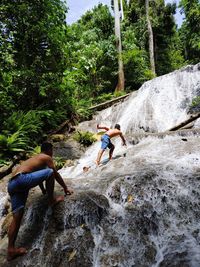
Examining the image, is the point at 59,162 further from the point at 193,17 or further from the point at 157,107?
the point at 193,17

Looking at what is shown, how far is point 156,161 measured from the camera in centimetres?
775

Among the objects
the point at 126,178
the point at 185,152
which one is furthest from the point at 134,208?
the point at 185,152

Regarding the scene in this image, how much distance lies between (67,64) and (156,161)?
26.0 ft

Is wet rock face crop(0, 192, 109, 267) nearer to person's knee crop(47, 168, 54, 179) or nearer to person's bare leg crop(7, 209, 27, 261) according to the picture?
person's bare leg crop(7, 209, 27, 261)

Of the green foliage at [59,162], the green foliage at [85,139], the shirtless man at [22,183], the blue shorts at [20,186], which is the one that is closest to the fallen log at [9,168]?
the green foliage at [59,162]

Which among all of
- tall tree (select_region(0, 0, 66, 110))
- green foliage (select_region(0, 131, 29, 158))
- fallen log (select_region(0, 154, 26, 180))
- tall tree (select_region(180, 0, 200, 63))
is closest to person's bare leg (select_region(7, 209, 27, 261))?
fallen log (select_region(0, 154, 26, 180))

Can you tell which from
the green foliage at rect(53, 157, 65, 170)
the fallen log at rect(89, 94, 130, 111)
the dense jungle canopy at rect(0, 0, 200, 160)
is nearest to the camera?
the green foliage at rect(53, 157, 65, 170)

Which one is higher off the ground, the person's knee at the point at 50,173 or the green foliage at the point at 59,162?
the person's knee at the point at 50,173

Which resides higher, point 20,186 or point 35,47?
point 35,47

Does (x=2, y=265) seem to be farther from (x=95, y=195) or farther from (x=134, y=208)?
(x=134, y=208)

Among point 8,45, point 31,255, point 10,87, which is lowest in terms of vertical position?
point 31,255

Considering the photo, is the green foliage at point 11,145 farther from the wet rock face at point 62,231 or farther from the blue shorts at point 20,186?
the blue shorts at point 20,186

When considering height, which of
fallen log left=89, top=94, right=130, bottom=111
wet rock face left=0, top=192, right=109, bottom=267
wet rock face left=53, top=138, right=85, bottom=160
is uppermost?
fallen log left=89, top=94, right=130, bottom=111

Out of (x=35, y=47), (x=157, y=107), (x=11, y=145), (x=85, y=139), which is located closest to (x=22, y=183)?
(x=11, y=145)
